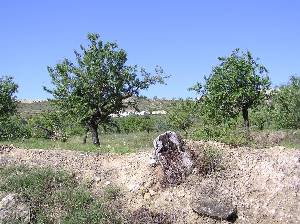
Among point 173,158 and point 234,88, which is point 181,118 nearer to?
point 234,88

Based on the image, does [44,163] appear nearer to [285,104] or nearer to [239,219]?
[239,219]

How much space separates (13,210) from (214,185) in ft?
18.5

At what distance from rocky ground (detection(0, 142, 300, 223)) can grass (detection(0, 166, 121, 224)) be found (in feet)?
1.70

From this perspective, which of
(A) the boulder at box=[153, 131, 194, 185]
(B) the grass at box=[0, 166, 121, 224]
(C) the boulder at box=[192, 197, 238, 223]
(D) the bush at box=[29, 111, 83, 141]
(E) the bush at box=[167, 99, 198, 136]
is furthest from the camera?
(E) the bush at box=[167, 99, 198, 136]

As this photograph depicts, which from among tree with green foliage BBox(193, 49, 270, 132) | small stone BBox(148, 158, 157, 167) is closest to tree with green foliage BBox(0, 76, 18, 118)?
tree with green foliage BBox(193, 49, 270, 132)

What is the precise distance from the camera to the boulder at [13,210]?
1388 cm

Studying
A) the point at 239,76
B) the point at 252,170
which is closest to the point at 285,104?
the point at 239,76

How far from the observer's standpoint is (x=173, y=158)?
1430cm

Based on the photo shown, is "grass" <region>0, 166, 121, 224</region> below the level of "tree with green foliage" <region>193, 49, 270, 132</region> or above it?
below

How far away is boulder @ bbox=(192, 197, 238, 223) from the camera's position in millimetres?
12752

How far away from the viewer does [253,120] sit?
168 ft

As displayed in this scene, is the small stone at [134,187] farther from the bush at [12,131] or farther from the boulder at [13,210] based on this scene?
the bush at [12,131]

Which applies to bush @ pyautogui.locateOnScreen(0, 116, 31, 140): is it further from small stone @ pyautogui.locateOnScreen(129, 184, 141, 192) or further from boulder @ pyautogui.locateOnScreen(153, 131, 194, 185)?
boulder @ pyautogui.locateOnScreen(153, 131, 194, 185)

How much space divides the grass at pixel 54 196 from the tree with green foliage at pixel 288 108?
3296 centimetres
